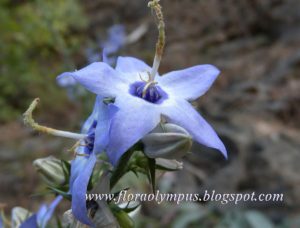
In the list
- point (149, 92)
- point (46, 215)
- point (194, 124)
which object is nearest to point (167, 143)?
point (194, 124)

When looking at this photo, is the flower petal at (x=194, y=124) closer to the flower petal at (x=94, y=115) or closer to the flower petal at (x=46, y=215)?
the flower petal at (x=94, y=115)

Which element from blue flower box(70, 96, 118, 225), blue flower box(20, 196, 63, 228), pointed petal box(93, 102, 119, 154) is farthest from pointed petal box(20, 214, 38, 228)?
pointed petal box(93, 102, 119, 154)

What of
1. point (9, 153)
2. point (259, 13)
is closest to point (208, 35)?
point (259, 13)

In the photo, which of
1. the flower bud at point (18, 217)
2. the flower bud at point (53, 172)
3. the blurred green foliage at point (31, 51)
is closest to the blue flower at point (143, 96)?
the flower bud at point (53, 172)

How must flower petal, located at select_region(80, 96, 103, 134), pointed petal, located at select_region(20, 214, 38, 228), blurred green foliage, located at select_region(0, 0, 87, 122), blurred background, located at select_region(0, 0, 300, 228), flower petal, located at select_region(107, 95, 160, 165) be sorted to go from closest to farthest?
flower petal, located at select_region(107, 95, 160, 165) < flower petal, located at select_region(80, 96, 103, 134) < pointed petal, located at select_region(20, 214, 38, 228) < blurred background, located at select_region(0, 0, 300, 228) < blurred green foliage, located at select_region(0, 0, 87, 122)

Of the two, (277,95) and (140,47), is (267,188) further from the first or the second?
(140,47)

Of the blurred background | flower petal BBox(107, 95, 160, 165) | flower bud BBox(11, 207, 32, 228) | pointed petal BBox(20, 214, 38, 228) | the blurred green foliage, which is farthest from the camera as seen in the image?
the blurred green foliage

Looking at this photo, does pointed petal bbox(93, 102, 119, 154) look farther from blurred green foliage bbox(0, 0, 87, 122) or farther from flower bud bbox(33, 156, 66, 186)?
blurred green foliage bbox(0, 0, 87, 122)
